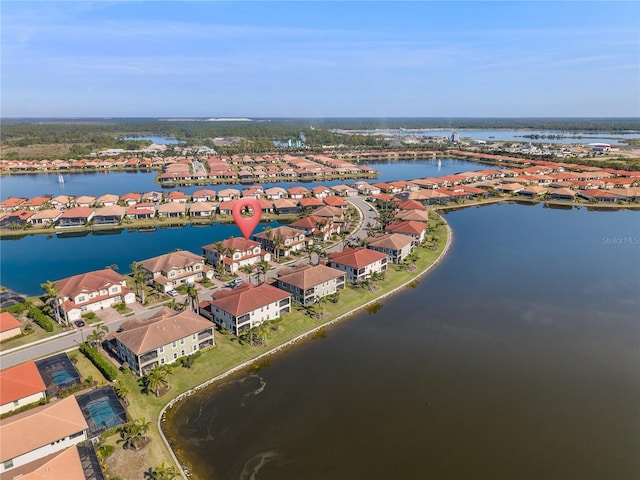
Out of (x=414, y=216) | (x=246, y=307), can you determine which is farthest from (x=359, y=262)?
(x=414, y=216)

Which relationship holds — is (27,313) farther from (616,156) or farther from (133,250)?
(616,156)

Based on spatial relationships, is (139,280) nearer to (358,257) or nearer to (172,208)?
(358,257)

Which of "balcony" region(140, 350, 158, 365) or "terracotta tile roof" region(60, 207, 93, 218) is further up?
"terracotta tile roof" region(60, 207, 93, 218)

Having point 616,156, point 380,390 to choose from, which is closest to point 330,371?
point 380,390

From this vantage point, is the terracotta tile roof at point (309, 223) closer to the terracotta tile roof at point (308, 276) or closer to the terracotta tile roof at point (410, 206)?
the terracotta tile roof at point (308, 276)

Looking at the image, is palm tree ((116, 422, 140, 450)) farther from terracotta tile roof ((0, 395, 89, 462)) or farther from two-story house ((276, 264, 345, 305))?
two-story house ((276, 264, 345, 305))

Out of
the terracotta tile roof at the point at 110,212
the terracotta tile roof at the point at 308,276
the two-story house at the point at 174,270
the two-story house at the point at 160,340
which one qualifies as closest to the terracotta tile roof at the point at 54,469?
the two-story house at the point at 160,340

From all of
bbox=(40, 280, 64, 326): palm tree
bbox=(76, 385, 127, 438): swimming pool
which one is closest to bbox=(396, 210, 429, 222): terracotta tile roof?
bbox=(40, 280, 64, 326): palm tree
